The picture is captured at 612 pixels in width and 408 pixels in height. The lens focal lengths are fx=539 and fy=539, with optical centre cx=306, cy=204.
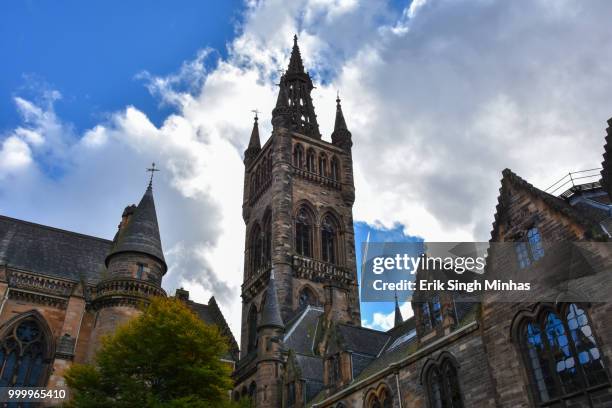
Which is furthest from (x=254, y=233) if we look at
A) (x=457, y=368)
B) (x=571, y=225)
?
(x=571, y=225)

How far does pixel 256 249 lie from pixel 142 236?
18.8 meters

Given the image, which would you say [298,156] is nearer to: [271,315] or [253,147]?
[253,147]

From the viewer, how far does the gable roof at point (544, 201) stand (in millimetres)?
14442

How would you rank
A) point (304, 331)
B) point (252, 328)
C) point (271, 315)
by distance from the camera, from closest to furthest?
point (271, 315)
point (304, 331)
point (252, 328)

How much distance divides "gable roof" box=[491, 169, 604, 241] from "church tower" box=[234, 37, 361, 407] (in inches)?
748

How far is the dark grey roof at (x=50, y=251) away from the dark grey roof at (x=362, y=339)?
53.8ft

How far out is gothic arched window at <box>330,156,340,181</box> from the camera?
2085 inches

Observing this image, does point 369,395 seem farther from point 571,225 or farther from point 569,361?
point 571,225

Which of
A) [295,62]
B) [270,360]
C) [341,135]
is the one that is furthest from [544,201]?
[295,62]

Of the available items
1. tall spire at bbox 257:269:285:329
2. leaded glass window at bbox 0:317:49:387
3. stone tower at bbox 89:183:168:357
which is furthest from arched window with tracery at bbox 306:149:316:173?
leaded glass window at bbox 0:317:49:387

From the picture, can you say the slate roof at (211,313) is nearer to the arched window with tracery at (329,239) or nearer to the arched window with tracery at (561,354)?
the arched window with tracery at (329,239)

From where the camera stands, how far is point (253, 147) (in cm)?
5838

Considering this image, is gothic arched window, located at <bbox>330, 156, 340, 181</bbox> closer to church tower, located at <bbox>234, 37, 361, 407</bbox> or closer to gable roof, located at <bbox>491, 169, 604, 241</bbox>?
church tower, located at <bbox>234, 37, 361, 407</bbox>

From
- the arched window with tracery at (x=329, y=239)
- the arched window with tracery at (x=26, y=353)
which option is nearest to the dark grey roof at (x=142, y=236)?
the arched window with tracery at (x=26, y=353)
